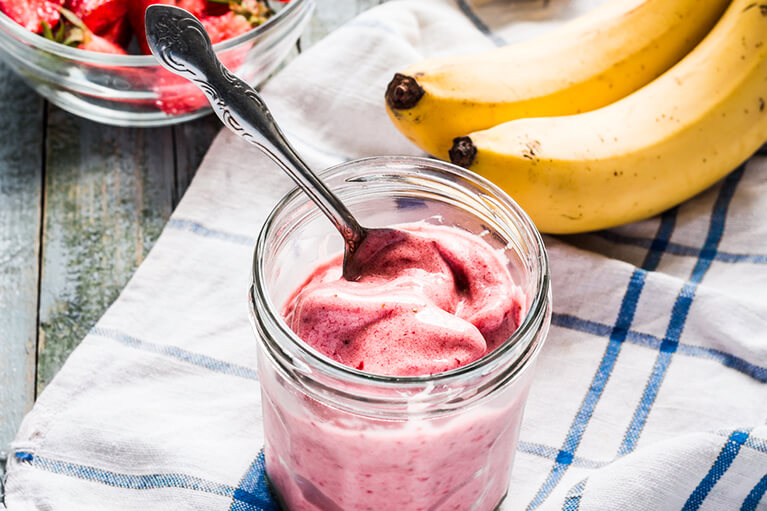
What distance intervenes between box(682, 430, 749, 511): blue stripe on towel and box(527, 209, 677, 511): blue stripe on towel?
160mm

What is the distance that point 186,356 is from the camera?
1239 mm

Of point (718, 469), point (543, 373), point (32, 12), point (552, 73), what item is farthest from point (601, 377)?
point (32, 12)

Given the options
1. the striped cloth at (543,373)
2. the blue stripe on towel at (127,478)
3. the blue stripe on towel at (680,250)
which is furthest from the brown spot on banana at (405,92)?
the blue stripe on towel at (127,478)

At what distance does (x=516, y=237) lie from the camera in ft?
3.22

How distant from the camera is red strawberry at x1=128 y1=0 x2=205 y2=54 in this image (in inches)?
58.0

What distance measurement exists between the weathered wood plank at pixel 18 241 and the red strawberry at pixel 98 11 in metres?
0.19

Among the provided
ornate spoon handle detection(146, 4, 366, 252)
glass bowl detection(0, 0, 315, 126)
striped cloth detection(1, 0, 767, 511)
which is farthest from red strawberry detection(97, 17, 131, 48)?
ornate spoon handle detection(146, 4, 366, 252)

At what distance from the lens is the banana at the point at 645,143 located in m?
1.22

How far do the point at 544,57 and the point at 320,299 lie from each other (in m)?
0.67

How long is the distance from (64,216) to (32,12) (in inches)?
12.9

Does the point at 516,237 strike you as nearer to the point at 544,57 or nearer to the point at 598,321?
the point at 598,321

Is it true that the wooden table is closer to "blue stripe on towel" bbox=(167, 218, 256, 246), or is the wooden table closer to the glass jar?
"blue stripe on towel" bbox=(167, 218, 256, 246)

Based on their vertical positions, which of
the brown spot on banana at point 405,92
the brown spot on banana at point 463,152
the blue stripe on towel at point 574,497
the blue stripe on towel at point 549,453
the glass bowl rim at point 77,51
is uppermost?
the brown spot on banana at point 405,92

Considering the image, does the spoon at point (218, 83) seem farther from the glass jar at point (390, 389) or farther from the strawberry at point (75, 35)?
the strawberry at point (75, 35)
